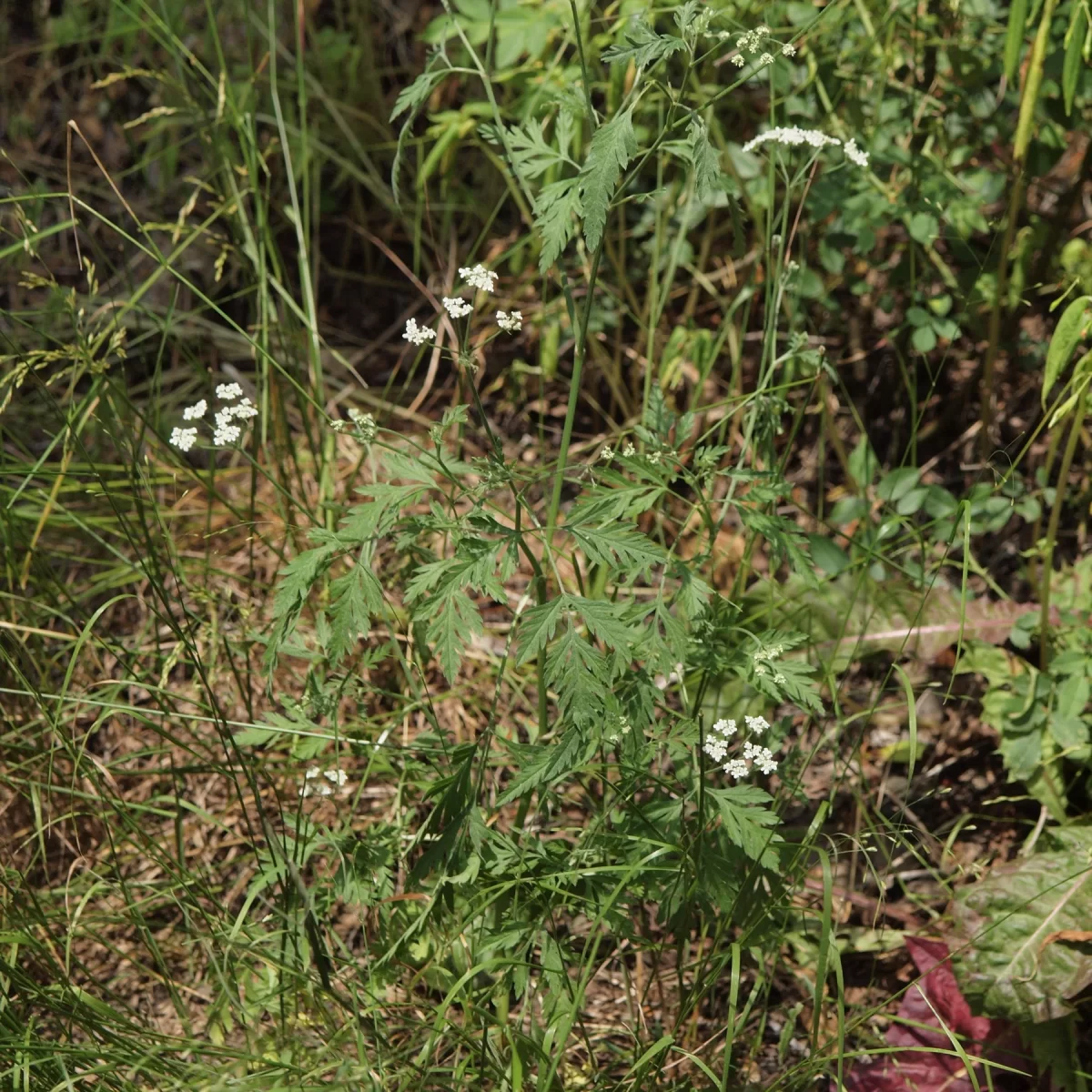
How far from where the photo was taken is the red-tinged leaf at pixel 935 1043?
213 centimetres

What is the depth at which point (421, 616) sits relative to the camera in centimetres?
154

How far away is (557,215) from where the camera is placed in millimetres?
1531

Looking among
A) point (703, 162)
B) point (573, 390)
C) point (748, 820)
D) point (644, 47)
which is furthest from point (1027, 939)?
point (644, 47)

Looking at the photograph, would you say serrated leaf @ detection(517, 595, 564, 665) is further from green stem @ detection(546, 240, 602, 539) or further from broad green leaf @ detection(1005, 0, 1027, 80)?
broad green leaf @ detection(1005, 0, 1027, 80)

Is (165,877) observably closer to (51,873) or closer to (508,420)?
(51,873)

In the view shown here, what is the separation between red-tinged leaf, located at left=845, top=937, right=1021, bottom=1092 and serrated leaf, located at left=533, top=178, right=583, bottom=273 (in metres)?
1.50

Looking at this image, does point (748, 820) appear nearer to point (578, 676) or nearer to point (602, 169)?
point (578, 676)

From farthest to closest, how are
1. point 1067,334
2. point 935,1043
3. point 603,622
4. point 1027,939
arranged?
point 935,1043 → point 1027,939 → point 1067,334 → point 603,622

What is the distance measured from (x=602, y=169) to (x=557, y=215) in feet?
0.30

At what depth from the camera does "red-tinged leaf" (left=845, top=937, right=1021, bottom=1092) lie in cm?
213

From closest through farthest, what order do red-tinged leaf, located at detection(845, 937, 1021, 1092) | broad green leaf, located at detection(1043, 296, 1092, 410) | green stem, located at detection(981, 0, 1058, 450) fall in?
broad green leaf, located at detection(1043, 296, 1092, 410)
red-tinged leaf, located at detection(845, 937, 1021, 1092)
green stem, located at detection(981, 0, 1058, 450)

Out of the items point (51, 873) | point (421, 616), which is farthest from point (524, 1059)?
point (51, 873)

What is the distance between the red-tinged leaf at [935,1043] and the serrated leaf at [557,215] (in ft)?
4.92

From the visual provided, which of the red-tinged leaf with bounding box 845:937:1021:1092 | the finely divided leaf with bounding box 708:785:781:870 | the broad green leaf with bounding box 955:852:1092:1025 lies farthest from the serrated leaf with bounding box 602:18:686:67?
the red-tinged leaf with bounding box 845:937:1021:1092
